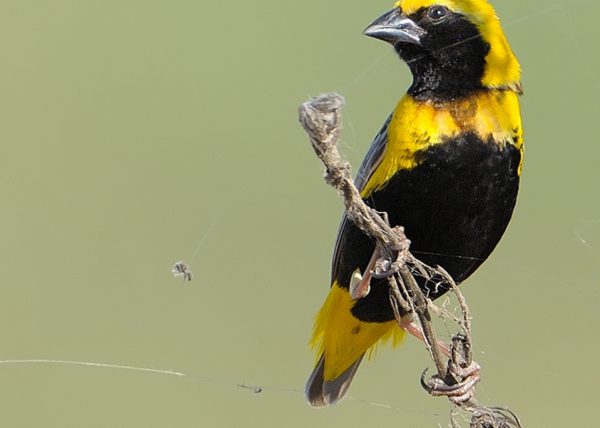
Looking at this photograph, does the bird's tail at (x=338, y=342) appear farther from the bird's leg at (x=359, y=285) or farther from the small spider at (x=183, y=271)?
the small spider at (x=183, y=271)

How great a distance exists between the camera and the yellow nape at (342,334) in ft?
11.0

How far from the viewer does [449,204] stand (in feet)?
9.62

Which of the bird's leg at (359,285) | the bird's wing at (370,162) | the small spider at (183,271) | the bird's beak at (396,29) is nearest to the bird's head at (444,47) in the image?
the bird's beak at (396,29)

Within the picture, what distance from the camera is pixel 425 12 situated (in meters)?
2.99

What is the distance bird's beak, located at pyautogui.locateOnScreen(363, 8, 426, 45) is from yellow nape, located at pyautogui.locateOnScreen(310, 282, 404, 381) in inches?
30.7

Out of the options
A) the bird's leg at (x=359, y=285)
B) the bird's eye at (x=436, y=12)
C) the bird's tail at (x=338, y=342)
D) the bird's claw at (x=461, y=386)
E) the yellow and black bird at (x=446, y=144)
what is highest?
the bird's eye at (x=436, y=12)

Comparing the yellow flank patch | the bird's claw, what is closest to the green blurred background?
the yellow flank patch

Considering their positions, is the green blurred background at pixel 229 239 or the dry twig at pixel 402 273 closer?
the dry twig at pixel 402 273

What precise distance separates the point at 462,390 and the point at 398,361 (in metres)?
2.11

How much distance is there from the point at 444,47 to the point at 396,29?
0.47 feet

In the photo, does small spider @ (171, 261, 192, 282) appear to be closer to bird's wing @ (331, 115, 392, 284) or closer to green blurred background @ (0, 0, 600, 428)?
bird's wing @ (331, 115, 392, 284)

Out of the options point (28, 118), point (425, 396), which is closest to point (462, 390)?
point (425, 396)

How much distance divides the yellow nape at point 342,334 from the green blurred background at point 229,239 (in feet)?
2.03

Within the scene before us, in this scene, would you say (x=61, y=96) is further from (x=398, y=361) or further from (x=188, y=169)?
(x=398, y=361)
